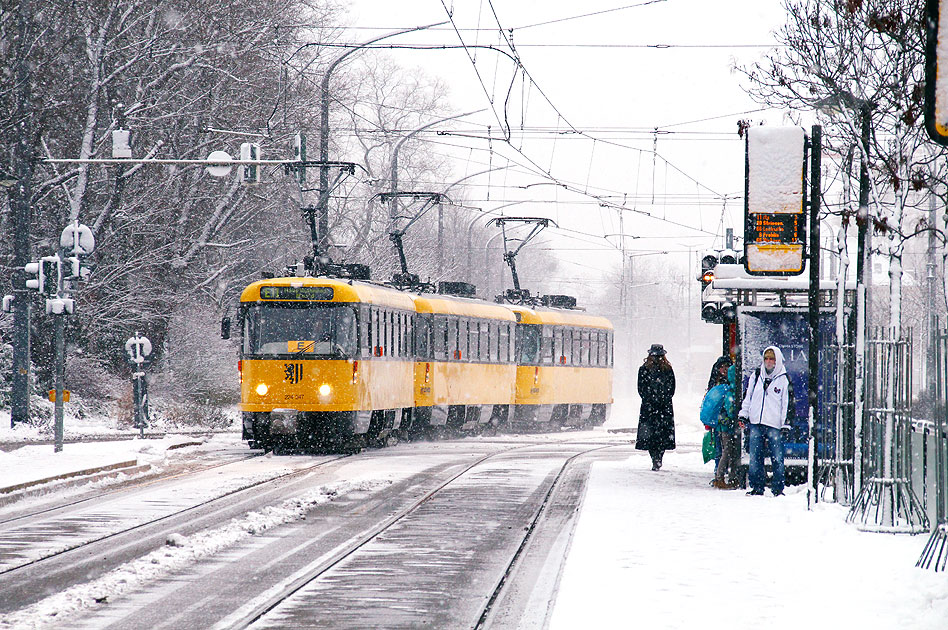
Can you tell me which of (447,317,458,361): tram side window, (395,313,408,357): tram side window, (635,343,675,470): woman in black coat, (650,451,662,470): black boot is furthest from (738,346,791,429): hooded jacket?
(447,317,458,361): tram side window

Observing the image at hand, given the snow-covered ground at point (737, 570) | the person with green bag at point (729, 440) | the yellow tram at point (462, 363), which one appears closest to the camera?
the snow-covered ground at point (737, 570)

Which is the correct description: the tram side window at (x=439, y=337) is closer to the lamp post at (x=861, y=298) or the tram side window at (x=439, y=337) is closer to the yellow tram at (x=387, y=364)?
the yellow tram at (x=387, y=364)

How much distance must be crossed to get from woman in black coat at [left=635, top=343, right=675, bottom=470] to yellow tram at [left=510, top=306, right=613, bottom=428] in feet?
58.0

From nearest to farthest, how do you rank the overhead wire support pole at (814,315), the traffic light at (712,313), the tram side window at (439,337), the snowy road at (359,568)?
the snowy road at (359,568) → the overhead wire support pole at (814,315) → the traffic light at (712,313) → the tram side window at (439,337)

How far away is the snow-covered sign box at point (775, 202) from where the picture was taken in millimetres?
15625

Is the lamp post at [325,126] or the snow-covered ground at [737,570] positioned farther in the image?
the lamp post at [325,126]

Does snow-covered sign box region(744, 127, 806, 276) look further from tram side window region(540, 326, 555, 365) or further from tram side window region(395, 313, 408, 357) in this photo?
tram side window region(540, 326, 555, 365)

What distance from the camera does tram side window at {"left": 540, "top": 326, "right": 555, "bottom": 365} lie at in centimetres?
3889

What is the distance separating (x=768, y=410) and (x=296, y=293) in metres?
11.2

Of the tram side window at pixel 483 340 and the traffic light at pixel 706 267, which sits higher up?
the traffic light at pixel 706 267

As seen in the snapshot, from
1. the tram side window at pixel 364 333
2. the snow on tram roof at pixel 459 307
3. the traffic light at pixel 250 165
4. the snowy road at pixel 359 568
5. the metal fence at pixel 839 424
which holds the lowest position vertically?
the snowy road at pixel 359 568

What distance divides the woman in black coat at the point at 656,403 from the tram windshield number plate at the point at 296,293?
6.80 meters

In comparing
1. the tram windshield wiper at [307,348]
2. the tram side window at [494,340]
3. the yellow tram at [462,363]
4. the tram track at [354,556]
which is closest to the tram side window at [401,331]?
the yellow tram at [462,363]

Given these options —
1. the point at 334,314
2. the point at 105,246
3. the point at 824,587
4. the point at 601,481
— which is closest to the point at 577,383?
the point at 105,246
